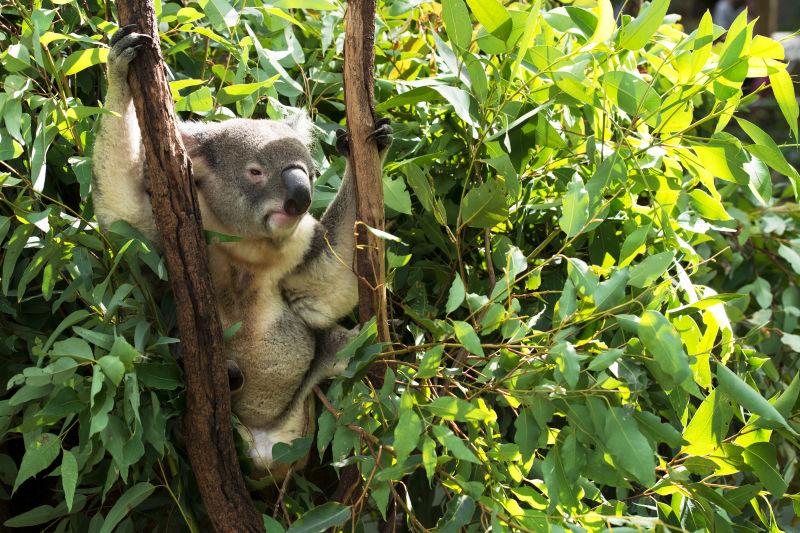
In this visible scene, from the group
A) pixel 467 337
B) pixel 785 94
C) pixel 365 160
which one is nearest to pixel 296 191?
pixel 365 160

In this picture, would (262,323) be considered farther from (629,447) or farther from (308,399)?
(629,447)

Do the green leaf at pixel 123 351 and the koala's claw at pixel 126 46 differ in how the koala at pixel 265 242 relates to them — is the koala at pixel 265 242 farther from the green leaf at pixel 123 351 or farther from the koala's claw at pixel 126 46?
the green leaf at pixel 123 351

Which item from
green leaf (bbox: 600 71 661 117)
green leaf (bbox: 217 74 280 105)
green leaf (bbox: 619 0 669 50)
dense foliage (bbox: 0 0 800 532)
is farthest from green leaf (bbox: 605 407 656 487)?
green leaf (bbox: 217 74 280 105)

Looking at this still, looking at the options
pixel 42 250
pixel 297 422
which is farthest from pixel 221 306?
pixel 42 250

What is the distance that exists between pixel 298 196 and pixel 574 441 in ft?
2.64

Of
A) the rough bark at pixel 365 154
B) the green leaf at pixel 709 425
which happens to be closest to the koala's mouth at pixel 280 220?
the rough bark at pixel 365 154

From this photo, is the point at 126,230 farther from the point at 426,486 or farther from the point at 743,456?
the point at 743,456

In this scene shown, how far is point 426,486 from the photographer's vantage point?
223 centimetres

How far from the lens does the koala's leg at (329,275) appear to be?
2175 millimetres

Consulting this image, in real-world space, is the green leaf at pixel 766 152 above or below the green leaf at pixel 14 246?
above

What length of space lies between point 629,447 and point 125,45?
1.15 meters

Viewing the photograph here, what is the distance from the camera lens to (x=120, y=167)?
1.87 meters

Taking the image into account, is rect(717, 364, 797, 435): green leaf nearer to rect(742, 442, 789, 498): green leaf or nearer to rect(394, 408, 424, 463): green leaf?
rect(742, 442, 789, 498): green leaf

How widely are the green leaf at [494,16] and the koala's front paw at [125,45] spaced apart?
627 millimetres
